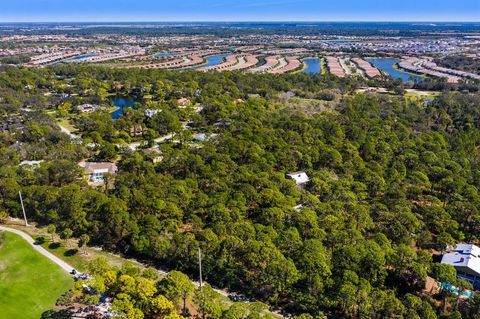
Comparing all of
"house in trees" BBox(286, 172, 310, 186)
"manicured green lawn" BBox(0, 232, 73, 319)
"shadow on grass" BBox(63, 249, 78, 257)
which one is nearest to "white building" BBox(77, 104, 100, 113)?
"manicured green lawn" BBox(0, 232, 73, 319)

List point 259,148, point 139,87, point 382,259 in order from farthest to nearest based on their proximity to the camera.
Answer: point 139,87, point 259,148, point 382,259

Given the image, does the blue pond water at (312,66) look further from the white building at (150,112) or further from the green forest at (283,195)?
the white building at (150,112)

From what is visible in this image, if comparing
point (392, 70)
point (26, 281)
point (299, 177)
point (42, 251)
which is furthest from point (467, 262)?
point (392, 70)

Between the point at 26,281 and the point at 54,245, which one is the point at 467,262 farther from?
the point at 54,245

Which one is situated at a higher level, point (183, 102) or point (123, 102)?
point (183, 102)

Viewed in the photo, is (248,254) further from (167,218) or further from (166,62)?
(166,62)

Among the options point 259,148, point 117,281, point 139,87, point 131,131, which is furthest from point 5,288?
point 139,87
